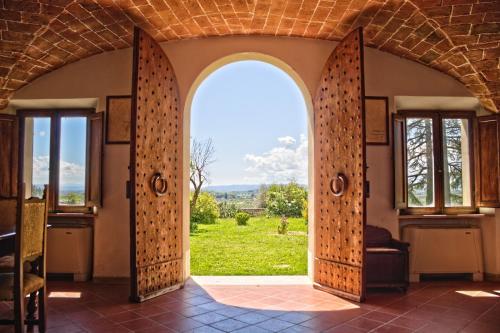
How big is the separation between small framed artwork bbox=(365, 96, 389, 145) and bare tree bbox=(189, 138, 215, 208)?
7.08 metres

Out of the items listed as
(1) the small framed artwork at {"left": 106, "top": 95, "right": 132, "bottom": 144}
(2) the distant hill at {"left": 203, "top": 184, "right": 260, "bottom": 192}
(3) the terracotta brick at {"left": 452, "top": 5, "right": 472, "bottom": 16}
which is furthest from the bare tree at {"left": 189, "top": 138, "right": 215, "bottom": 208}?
(3) the terracotta brick at {"left": 452, "top": 5, "right": 472, "bottom": 16}

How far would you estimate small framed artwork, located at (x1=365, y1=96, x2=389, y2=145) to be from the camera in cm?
499

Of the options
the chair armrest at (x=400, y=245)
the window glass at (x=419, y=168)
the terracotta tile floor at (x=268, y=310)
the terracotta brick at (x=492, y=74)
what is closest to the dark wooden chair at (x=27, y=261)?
the terracotta tile floor at (x=268, y=310)

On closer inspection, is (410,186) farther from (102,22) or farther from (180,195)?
(102,22)

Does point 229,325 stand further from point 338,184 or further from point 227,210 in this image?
point 227,210

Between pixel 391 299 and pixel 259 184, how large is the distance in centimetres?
890

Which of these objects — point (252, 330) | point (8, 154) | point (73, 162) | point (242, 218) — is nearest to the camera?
point (252, 330)

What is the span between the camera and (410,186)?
5.51m

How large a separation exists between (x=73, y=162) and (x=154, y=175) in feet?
5.95

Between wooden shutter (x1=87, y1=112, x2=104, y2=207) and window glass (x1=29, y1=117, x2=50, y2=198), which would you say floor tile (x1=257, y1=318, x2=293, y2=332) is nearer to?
wooden shutter (x1=87, y1=112, x2=104, y2=207)

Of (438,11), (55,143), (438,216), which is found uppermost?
(438,11)

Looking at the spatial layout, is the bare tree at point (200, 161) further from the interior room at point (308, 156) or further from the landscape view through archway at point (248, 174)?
the interior room at point (308, 156)

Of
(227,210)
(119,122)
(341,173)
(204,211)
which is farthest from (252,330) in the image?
(227,210)

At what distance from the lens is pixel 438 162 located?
18.1 feet
